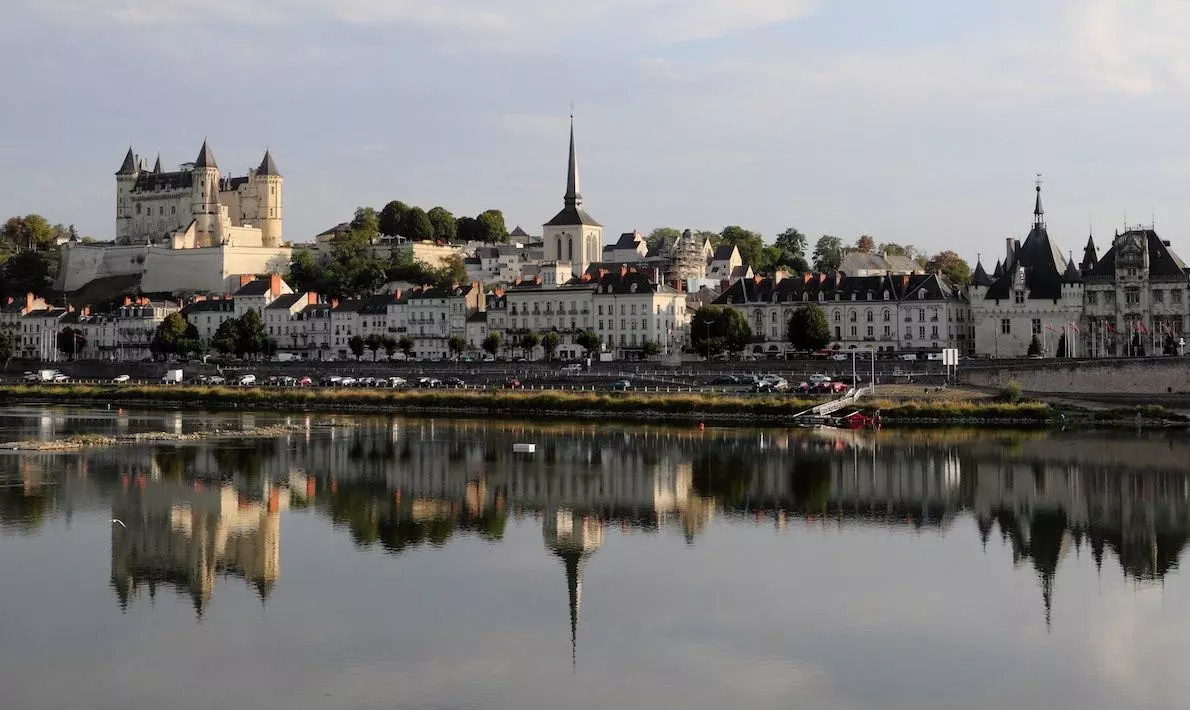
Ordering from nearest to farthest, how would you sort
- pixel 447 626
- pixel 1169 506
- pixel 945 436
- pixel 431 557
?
pixel 447 626
pixel 431 557
pixel 1169 506
pixel 945 436

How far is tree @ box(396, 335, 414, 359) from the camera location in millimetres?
73562

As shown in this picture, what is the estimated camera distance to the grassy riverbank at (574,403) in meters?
44.7

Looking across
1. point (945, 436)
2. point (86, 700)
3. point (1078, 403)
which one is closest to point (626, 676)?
point (86, 700)

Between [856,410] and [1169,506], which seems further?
[856,410]

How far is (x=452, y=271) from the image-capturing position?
89.8 meters

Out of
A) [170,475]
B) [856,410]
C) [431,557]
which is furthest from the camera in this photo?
[856,410]

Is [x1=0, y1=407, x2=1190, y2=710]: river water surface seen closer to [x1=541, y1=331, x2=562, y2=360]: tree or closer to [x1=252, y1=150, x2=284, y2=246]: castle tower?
[x1=541, y1=331, x2=562, y2=360]: tree

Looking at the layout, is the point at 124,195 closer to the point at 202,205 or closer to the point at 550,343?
the point at 202,205

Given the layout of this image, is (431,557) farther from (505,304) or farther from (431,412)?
(505,304)

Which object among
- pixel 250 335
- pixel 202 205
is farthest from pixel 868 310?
pixel 202 205

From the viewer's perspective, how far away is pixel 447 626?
18.8m

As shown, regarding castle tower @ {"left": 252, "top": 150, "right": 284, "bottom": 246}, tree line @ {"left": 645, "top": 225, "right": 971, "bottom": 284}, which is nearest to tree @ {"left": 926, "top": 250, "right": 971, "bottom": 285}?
tree line @ {"left": 645, "top": 225, "right": 971, "bottom": 284}

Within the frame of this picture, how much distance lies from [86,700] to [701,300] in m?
60.5

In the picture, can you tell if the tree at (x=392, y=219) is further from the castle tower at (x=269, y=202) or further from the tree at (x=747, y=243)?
the tree at (x=747, y=243)
